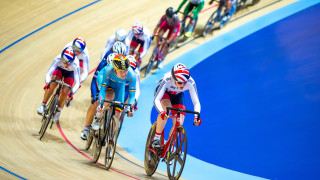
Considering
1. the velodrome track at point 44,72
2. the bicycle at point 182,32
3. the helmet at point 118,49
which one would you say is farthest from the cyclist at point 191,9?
the helmet at point 118,49

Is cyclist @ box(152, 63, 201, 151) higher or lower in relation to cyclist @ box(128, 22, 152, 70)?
lower

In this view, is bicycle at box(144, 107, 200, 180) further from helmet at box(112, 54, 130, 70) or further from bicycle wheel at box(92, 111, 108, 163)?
helmet at box(112, 54, 130, 70)

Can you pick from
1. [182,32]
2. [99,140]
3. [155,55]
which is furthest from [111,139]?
[182,32]

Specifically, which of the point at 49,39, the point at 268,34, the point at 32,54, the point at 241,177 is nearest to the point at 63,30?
the point at 49,39

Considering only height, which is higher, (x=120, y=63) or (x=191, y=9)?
(x=191, y=9)

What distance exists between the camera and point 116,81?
21.9ft

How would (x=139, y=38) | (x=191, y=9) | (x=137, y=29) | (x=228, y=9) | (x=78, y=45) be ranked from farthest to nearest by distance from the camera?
(x=228, y=9) < (x=191, y=9) < (x=139, y=38) < (x=137, y=29) < (x=78, y=45)

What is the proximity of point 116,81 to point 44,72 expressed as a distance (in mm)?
3175

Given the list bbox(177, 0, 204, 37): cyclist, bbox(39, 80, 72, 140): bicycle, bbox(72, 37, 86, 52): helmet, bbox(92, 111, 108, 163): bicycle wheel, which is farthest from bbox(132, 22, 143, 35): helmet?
bbox(92, 111, 108, 163): bicycle wheel

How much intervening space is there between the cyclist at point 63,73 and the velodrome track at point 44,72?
0.48m

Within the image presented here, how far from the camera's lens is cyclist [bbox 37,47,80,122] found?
23.4 feet

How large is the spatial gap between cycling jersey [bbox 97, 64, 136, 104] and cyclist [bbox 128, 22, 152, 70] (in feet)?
7.96

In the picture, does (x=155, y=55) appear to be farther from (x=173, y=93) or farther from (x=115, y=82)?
(x=173, y=93)

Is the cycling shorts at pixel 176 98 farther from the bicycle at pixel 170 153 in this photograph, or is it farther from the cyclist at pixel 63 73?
the cyclist at pixel 63 73
